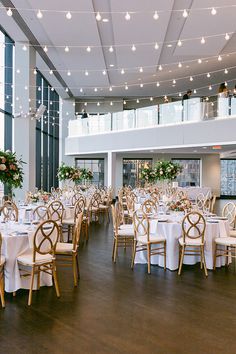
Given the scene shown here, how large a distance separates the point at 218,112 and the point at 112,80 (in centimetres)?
640

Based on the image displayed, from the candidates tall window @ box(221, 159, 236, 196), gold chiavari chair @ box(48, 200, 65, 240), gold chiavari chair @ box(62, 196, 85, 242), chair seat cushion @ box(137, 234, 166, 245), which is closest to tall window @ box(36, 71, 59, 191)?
gold chiavari chair @ box(62, 196, 85, 242)

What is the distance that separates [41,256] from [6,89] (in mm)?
10189

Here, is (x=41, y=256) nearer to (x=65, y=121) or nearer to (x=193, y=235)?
(x=193, y=235)

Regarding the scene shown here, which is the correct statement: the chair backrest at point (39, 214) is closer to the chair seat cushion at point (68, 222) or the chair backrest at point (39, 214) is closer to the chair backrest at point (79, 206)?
the chair seat cushion at point (68, 222)

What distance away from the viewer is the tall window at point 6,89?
12695 millimetres

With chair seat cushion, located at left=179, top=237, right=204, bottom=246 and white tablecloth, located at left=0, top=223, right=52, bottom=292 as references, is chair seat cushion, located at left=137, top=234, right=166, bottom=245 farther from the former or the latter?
white tablecloth, located at left=0, top=223, right=52, bottom=292

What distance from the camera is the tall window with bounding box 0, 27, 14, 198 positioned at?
1270cm

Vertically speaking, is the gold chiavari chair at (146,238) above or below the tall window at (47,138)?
below

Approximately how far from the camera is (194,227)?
6180 mm

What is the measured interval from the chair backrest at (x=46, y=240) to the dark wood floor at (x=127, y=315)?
585 mm

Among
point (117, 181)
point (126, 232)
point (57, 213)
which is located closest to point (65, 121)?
point (117, 181)

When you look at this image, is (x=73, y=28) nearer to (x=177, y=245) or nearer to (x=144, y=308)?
(x=177, y=245)

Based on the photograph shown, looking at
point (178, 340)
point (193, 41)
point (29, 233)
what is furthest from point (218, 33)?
point (178, 340)

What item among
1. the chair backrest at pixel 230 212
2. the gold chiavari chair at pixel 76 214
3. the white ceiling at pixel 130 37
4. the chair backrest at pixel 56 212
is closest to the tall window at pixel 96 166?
the white ceiling at pixel 130 37
